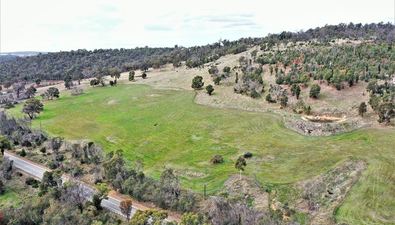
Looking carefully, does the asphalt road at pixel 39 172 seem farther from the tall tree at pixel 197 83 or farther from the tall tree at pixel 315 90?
the tall tree at pixel 197 83

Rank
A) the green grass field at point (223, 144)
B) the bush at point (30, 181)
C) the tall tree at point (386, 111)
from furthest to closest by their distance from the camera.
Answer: the tall tree at point (386, 111), the bush at point (30, 181), the green grass field at point (223, 144)

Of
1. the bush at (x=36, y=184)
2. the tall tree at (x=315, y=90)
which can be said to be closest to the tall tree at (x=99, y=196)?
the bush at (x=36, y=184)

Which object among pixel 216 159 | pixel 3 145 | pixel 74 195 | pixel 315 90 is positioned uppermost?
pixel 315 90

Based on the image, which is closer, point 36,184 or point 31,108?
point 36,184

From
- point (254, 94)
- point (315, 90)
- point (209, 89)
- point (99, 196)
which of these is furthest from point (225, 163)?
point (209, 89)

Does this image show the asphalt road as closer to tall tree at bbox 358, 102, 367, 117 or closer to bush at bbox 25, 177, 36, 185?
bush at bbox 25, 177, 36, 185

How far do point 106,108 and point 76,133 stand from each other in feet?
80.1

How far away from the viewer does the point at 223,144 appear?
61094 mm

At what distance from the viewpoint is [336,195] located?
39656 millimetres

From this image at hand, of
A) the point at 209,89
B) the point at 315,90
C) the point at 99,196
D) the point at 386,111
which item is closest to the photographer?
the point at 99,196

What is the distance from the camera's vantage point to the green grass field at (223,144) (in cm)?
4294

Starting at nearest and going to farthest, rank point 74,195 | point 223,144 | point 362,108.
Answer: point 74,195 < point 223,144 < point 362,108

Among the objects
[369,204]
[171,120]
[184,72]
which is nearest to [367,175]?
[369,204]

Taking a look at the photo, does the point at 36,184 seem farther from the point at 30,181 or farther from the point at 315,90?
the point at 315,90
